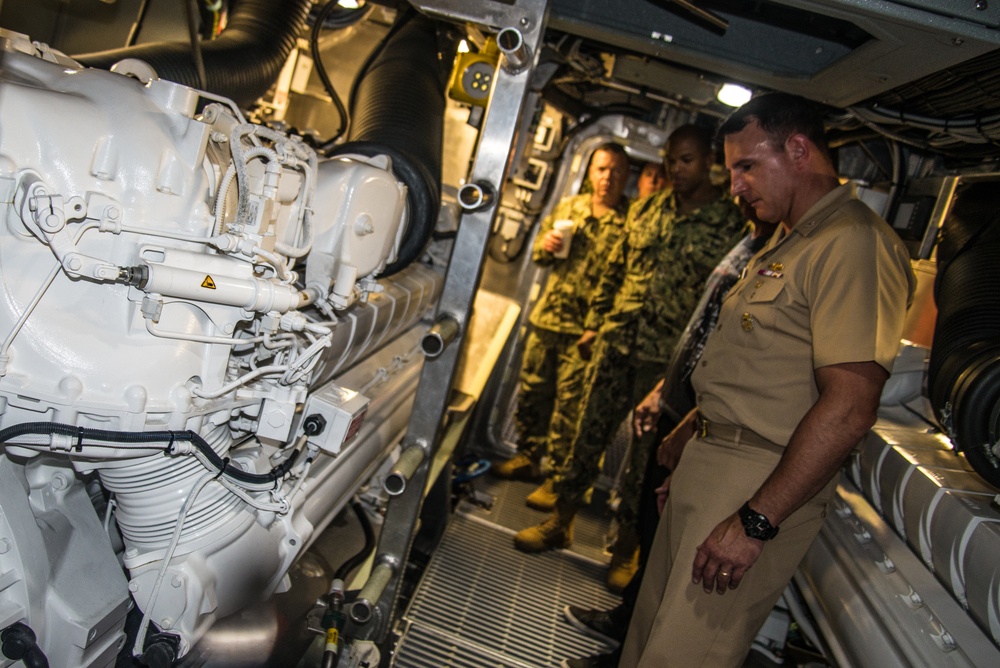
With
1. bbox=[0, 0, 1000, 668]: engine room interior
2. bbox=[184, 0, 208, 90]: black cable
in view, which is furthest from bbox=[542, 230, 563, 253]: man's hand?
bbox=[184, 0, 208, 90]: black cable

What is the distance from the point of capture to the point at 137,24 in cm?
211

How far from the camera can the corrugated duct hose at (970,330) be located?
1.88m

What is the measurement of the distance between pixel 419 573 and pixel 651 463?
104cm

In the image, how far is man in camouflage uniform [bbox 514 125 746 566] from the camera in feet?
11.9

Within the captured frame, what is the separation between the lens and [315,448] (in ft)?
6.15

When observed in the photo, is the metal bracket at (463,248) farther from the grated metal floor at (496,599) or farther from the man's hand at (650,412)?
the man's hand at (650,412)

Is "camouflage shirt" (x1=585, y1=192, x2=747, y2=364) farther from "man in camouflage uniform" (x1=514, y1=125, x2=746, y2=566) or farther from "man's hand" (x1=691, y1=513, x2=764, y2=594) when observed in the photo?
"man's hand" (x1=691, y1=513, x2=764, y2=594)

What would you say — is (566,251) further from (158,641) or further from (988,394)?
(158,641)

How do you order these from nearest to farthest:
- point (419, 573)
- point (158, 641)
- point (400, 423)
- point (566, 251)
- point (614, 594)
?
point (158, 641), point (400, 423), point (419, 573), point (614, 594), point (566, 251)

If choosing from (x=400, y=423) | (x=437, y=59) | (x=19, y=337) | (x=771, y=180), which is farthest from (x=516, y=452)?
(x=19, y=337)

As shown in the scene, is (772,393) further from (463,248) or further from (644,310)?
(644,310)

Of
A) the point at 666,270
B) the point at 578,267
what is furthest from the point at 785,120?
the point at 578,267

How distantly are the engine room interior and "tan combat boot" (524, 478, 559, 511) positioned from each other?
2.11 feet

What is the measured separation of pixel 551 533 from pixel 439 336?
201cm
